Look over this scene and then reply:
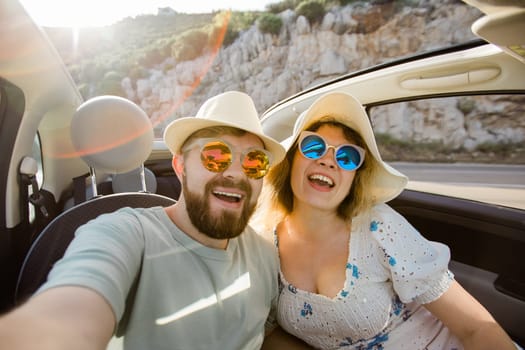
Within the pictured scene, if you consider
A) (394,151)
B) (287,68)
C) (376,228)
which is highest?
(376,228)

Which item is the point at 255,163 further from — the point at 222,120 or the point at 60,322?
the point at 60,322

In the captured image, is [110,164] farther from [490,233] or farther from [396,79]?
[490,233]

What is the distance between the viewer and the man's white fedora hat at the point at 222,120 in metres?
1.55

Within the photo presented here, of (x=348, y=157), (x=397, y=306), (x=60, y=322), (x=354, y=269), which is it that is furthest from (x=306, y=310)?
(x=60, y=322)

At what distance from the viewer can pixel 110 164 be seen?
6.21 feet

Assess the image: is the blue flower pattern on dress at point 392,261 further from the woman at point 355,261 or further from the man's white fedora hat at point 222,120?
the man's white fedora hat at point 222,120

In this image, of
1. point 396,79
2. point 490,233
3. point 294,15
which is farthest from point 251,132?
point 294,15

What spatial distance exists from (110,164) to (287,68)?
66.8 feet

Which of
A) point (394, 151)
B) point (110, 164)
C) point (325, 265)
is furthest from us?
point (394, 151)

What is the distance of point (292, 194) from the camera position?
2.00 meters

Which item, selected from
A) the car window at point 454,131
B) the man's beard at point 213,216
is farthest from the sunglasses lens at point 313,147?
the car window at point 454,131

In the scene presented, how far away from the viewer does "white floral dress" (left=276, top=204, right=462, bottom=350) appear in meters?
1.59

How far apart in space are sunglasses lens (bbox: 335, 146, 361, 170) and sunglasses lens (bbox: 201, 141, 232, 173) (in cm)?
54

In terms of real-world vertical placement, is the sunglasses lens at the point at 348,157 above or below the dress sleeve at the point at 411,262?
above
